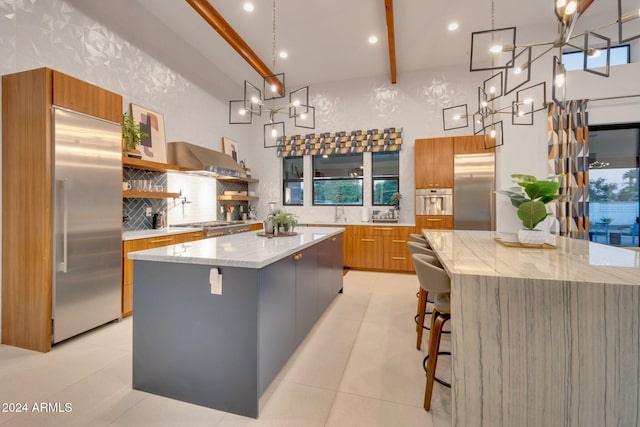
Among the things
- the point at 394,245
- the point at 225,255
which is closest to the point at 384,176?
the point at 394,245

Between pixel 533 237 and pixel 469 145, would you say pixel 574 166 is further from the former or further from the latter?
pixel 533 237

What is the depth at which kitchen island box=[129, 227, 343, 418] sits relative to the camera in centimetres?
173

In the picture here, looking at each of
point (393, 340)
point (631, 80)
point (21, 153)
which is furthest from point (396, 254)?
point (21, 153)

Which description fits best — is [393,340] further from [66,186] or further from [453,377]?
[66,186]

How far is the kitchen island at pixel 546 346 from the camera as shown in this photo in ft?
4.16

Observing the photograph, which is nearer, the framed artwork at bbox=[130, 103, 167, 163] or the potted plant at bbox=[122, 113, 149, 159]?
the potted plant at bbox=[122, 113, 149, 159]

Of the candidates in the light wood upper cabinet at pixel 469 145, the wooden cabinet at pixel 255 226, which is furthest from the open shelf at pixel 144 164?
the light wood upper cabinet at pixel 469 145

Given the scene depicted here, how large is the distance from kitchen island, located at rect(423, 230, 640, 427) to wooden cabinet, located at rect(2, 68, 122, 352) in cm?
330

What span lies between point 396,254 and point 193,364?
4166 millimetres

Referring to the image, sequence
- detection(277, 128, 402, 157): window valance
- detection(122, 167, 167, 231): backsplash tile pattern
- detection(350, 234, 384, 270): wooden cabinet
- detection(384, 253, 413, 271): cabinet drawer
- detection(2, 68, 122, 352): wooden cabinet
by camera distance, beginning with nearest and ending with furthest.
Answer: detection(2, 68, 122, 352): wooden cabinet, detection(122, 167, 167, 231): backsplash tile pattern, detection(384, 253, 413, 271): cabinet drawer, detection(350, 234, 384, 270): wooden cabinet, detection(277, 128, 402, 157): window valance

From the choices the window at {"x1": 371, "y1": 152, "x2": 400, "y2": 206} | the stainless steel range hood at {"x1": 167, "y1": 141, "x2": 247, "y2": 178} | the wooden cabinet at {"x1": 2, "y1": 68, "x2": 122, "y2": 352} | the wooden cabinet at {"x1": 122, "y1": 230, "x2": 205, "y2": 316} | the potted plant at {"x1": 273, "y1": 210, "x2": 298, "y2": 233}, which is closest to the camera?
the wooden cabinet at {"x1": 2, "y1": 68, "x2": 122, "y2": 352}

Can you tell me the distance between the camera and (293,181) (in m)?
6.69

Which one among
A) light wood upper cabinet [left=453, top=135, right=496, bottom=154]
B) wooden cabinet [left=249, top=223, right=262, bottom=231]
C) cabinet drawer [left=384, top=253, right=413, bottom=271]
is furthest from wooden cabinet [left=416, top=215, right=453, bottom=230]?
wooden cabinet [left=249, top=223, right=262, bottom=231]

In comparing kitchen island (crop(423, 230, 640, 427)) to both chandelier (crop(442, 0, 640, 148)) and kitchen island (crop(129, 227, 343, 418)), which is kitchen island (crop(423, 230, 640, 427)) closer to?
kitchen island (crop(129, 227, 343, 418))
